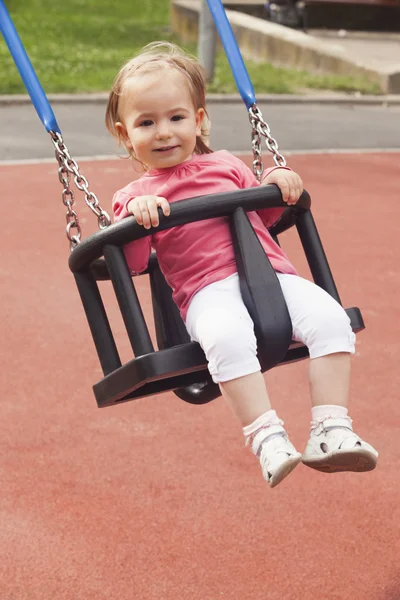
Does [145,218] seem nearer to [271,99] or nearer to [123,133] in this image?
[123,133]

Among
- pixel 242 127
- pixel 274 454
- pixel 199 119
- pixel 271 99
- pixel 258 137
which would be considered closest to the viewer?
pixel 274 454

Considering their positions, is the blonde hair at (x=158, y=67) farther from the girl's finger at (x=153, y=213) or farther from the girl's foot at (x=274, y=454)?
the girl's foot at (x=274, y=454)

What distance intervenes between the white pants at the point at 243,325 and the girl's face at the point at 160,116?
0.40 m

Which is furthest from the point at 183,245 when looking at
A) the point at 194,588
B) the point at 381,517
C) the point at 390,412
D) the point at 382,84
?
the point at 382,84

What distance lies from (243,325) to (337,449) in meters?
0.39

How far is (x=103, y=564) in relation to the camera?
12.7 ft

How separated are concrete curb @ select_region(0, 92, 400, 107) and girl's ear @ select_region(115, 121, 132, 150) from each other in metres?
10.0

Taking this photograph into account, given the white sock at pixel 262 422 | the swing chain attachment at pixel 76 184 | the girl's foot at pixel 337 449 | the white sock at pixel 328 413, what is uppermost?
the swing chain attachment at pixel 76 184

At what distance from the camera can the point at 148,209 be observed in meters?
2.75

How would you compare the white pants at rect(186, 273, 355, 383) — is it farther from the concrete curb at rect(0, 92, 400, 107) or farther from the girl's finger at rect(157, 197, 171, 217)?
the concrete curb at rect(0, 92, 400, 107)

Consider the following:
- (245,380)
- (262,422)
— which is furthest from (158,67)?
(262,422)

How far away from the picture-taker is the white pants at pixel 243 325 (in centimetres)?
270

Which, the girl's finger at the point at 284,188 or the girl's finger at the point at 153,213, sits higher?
the girl's finger at the point at 153,213

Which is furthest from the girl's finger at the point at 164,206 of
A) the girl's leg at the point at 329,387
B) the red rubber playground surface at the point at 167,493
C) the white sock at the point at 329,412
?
the red rubber playground surface at the point at 167,493
